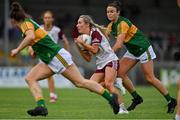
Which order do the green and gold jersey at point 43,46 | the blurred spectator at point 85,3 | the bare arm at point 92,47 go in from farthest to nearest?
the blurred spectator at point 85,3 < the bare arm at point 92,47 < the green and gold jersey at point 43,46

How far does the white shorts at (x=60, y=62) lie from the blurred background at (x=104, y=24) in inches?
876

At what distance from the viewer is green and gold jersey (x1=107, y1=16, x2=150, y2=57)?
55.8ft

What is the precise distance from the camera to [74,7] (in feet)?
166

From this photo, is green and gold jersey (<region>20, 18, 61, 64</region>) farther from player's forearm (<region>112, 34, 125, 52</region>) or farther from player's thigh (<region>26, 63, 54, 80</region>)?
player's forearm (<region>112, 34, 125, 52</region>)

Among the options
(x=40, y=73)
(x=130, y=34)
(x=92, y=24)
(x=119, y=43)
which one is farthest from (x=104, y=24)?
(x=40, y=73)

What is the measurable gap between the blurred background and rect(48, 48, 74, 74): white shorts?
22254 mm

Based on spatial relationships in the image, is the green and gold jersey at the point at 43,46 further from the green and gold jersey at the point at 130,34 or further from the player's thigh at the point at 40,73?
the green and gold jersey at the point at 130,34

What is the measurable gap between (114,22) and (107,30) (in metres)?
0.32

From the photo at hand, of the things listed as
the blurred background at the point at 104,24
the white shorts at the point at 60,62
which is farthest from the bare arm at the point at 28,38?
the blurred background at the point at 104,24

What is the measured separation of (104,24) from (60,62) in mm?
32883

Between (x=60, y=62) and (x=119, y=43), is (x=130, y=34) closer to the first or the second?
(x=119, y=43)

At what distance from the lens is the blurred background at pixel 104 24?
39.6 metres

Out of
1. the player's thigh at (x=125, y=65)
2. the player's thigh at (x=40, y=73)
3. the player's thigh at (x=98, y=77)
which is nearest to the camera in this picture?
the player's thigh at (x=40, y=73)

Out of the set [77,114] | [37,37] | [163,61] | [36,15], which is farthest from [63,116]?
[36,15]
